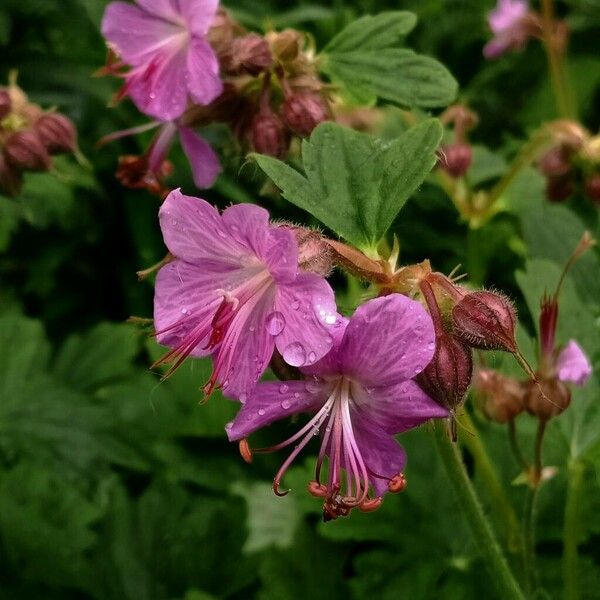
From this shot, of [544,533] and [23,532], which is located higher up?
[544,533]

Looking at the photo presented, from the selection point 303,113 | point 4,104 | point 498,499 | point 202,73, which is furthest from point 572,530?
point 4,104

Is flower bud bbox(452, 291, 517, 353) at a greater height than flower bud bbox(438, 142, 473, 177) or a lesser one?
greater

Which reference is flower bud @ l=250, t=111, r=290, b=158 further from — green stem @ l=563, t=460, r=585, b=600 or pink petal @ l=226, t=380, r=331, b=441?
green stem @ l=563, t=460, r=585, b=600

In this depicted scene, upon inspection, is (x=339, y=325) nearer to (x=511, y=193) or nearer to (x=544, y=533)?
(x=544, y=533)

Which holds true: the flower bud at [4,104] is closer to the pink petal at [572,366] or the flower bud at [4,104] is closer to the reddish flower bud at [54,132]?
the reddish flower bud at [54,132]

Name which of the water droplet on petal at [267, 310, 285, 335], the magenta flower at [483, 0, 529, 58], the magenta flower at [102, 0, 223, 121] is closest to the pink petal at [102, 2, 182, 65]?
the magenta flower at [102, 0, 223, 121]

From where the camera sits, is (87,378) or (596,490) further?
(87,378)

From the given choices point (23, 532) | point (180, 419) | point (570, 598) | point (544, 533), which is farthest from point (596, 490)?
point (23, 532)
